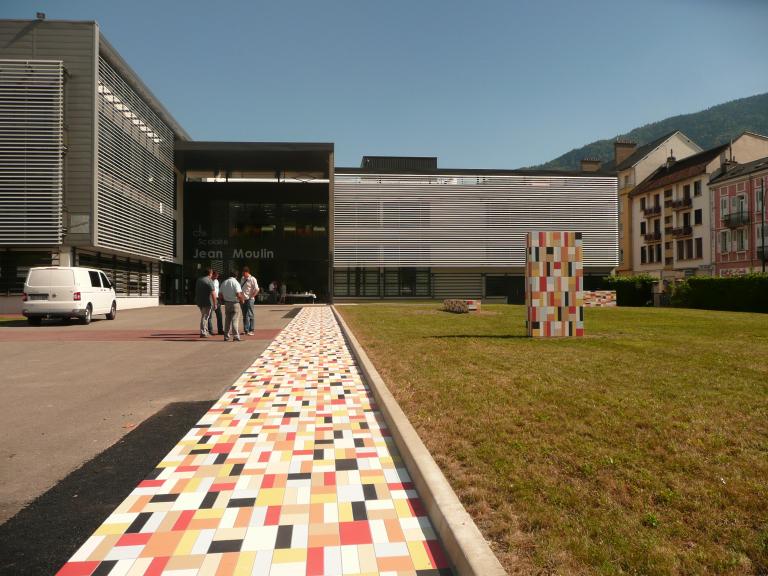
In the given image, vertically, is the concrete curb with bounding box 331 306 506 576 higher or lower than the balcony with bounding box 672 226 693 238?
lower

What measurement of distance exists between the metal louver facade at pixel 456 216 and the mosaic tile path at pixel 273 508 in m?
34.7

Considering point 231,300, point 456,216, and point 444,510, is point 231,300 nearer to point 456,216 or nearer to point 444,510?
point 444,510

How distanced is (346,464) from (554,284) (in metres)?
9.02

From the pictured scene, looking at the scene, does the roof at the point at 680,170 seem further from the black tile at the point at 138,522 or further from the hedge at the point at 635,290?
the black tile at the point at 138,522

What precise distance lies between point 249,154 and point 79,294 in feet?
71.2

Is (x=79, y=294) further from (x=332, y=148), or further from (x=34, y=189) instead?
(x=332, y=148)

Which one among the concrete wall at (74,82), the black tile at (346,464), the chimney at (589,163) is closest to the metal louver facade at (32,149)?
the concrete wall at (74,82)

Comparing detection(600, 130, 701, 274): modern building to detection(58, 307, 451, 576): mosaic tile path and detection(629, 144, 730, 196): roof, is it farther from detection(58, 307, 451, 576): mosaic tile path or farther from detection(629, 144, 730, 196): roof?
detection(58, 307, 451, 576): mosaic tile path

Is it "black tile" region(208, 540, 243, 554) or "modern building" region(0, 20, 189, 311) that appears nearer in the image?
"black tile" region(208, 540, 243, 554)

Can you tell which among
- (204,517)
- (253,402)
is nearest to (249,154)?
(253,402)

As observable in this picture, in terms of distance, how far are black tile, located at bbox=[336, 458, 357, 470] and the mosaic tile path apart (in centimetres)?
2

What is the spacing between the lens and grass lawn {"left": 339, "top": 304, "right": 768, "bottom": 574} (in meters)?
2.49

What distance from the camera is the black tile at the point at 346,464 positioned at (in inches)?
156

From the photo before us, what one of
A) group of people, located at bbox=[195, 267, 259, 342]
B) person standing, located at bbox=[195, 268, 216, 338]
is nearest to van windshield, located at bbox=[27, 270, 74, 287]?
group of people, located at bbox=[195, 267, 259, 342]
